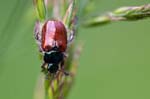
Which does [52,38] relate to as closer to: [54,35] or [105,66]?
[54,35]

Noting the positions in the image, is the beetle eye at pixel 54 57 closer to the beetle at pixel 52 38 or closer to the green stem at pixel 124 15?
the beetle at pixel 52 38

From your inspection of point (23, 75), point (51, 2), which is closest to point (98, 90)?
point (23, 75)

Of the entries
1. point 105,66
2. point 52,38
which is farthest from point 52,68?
point 105,66

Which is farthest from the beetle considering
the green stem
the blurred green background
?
the blurred green background

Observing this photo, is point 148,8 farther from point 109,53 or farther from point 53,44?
point 109,53

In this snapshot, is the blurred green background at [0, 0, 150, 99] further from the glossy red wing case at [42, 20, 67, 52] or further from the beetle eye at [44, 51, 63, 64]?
the glossy red wing case at [42, 20, 67, 52]

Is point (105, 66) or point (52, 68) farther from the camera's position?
point (105, 66)
